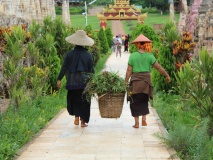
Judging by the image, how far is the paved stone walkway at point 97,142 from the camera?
6461mm

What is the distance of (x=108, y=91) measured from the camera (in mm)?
8000

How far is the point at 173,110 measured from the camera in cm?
993

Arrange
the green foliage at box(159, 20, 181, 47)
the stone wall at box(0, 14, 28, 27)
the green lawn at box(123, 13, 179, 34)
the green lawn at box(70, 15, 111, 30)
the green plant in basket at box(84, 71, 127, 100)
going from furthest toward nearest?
the green lawn at box(70, 15, 111, 30)
the green lawn at box(123, 13, 179, 34)
the stone wall at box(0, 14, 28, 27)
the green foliage at box(159, 20, 181, 47)
the green plant in basket at box(84, 71, 127, 100)

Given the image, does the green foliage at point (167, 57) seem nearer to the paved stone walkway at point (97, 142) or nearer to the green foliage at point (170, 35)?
the green foliage at point (170, 35)

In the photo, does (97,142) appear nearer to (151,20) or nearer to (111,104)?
(111,104)

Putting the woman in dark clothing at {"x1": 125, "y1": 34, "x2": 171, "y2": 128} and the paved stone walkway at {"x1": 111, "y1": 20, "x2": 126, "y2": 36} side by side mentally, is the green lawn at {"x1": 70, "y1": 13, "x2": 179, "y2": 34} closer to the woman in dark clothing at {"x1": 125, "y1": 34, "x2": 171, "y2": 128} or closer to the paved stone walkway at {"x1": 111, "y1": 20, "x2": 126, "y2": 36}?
the paved stone walkway at {"x1": 111, "y1": 20, "x2": 126, "y2": 36}

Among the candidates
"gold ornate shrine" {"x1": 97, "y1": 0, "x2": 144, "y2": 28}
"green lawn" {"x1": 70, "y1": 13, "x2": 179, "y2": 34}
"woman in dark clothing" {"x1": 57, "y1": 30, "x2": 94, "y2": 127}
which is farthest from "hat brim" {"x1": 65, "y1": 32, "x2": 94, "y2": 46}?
"green lawn" {"x1": 70, "y1": 13, "x2": 179, "y2": 34}

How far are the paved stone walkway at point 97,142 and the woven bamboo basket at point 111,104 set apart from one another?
0.27 m

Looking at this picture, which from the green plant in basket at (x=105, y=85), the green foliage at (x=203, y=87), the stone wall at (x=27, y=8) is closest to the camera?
the green foliage at (x=203, y=87)

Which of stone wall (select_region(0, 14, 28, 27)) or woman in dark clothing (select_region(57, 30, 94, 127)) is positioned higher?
stone wall (select_region(0, 14, 28, 27))

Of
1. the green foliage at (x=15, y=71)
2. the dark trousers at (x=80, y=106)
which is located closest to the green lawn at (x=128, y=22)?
the green foliage at (x=15, y=71)

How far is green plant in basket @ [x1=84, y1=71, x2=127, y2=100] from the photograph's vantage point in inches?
314

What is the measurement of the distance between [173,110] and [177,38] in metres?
2.65

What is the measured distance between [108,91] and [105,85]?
4.1 inches
